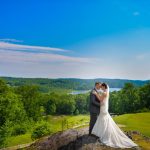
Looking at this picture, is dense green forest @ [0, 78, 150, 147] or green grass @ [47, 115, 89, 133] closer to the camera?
dense green forest @ [0, 78, 150, 147]

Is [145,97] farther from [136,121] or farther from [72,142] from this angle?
[72,142]

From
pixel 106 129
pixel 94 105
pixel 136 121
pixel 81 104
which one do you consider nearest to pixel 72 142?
pixel 106 129

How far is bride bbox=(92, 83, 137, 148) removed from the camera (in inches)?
804

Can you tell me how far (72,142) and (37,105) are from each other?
60337 mm

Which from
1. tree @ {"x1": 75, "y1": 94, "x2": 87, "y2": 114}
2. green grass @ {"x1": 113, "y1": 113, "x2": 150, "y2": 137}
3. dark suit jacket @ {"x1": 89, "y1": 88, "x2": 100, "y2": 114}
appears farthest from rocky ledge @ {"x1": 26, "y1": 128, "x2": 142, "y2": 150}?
tree @ {"x1": 75, "y1": 94, "x2": 87, "y2": 114}

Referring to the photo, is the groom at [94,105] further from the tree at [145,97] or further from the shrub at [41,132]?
the tree at [145,97]

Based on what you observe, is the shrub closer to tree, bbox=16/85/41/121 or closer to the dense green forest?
the dense green forest

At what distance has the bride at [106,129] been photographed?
20.4 meters

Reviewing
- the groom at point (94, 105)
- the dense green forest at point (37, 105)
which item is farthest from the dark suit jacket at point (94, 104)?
the dense green forest at point (37, 105)

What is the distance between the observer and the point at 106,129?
2077cm

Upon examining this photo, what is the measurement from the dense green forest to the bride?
2234cm

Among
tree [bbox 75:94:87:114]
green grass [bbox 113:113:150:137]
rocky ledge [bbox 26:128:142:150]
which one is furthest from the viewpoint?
tree [bbox 75:94:87:114]

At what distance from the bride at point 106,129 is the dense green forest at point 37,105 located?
73.3 feet

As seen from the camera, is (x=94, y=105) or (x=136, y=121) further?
(x=136, y=121)
